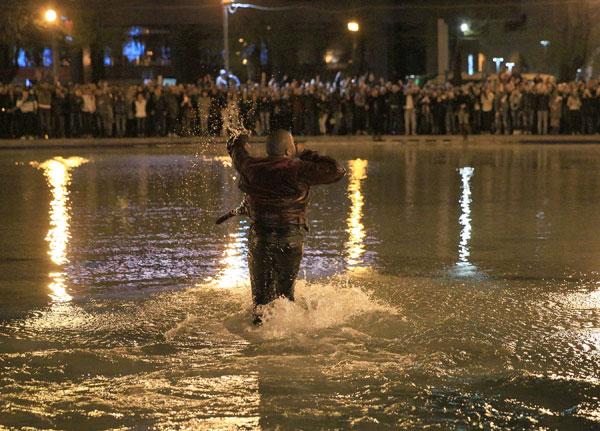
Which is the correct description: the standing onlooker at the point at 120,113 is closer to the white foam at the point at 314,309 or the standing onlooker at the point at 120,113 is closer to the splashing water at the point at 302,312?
the splashing water at the point at 302,312

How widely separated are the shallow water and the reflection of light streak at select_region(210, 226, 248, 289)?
0.04m

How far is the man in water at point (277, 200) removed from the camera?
7684mm

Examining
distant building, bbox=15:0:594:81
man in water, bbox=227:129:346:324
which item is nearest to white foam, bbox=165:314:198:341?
man in water, bbox=227:129:346:324

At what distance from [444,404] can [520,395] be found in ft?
1.71

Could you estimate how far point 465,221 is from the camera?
13930mm

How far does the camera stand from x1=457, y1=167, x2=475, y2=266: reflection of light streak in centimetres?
1130

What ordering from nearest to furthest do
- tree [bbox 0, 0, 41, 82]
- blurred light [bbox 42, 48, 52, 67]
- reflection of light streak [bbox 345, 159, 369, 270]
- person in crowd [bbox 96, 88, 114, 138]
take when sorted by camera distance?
reflection of light streak [bbox 345, 159, 369, 270], person in crowd [bbox 96, 88, 114, 138], tree [bbox 0, 0, 41, 82], blurred light [bbox 42, 48, 52, 67]

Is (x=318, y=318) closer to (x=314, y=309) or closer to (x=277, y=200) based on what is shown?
(x=314, y=309)

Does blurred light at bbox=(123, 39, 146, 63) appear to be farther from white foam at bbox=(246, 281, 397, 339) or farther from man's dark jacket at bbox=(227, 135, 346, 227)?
man's dark jacket at bbox=(227, 135, 346, 227)

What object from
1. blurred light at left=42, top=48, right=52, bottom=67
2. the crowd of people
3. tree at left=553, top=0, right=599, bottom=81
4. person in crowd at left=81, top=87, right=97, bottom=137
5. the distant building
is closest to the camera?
the crowd of people

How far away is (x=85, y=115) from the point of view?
1366 inches

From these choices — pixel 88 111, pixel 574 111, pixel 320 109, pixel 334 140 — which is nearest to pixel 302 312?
pixel 334 140

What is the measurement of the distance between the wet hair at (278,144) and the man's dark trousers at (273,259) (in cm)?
56

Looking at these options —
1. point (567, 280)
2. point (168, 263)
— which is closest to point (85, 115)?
point (168, 263)
